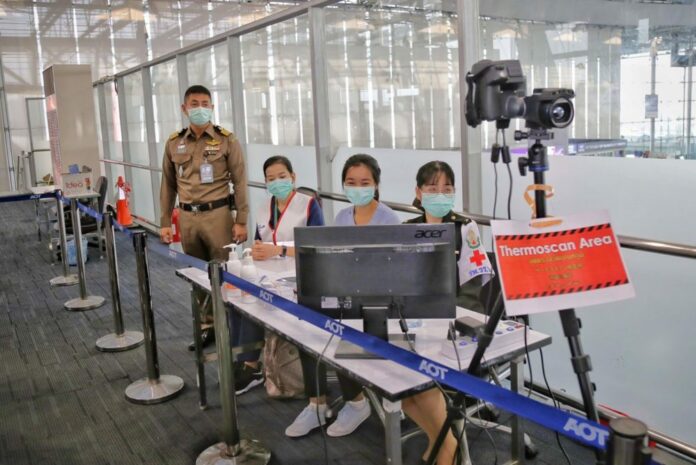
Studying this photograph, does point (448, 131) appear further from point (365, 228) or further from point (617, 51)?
point (365, 228)

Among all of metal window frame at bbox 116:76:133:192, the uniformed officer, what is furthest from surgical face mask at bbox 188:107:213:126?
metal window frame at bbox 116:76:133:192

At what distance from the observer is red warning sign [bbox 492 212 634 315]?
1354 millimetres

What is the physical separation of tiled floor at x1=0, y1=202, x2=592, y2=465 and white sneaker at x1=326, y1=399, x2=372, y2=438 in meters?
0.04

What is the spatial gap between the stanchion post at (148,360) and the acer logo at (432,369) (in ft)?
6.39

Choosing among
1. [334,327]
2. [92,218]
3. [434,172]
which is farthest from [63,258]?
[334,327]

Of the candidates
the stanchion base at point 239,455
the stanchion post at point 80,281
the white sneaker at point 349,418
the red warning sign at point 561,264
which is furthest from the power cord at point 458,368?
the stanchion post at point 80,281

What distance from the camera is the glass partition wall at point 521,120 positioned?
2.26 meters

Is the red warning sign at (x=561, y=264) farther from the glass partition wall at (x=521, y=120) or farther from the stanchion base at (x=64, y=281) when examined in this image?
the stanchion base at (x=64, y=281)

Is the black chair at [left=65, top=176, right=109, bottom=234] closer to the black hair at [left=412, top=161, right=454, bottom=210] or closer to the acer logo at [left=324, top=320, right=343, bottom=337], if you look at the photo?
the black hair at [left=412, top=161, right=454, bottom=210]

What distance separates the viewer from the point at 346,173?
8.71 feet

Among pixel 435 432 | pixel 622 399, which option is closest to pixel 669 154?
pixel 622 399

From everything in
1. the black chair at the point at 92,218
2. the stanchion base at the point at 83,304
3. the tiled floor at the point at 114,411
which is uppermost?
the black chair at the point at 92,218

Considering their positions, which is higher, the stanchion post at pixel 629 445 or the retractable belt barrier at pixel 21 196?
the retractable belt barrier at pixel 21 196

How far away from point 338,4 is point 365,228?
2.41 metres
